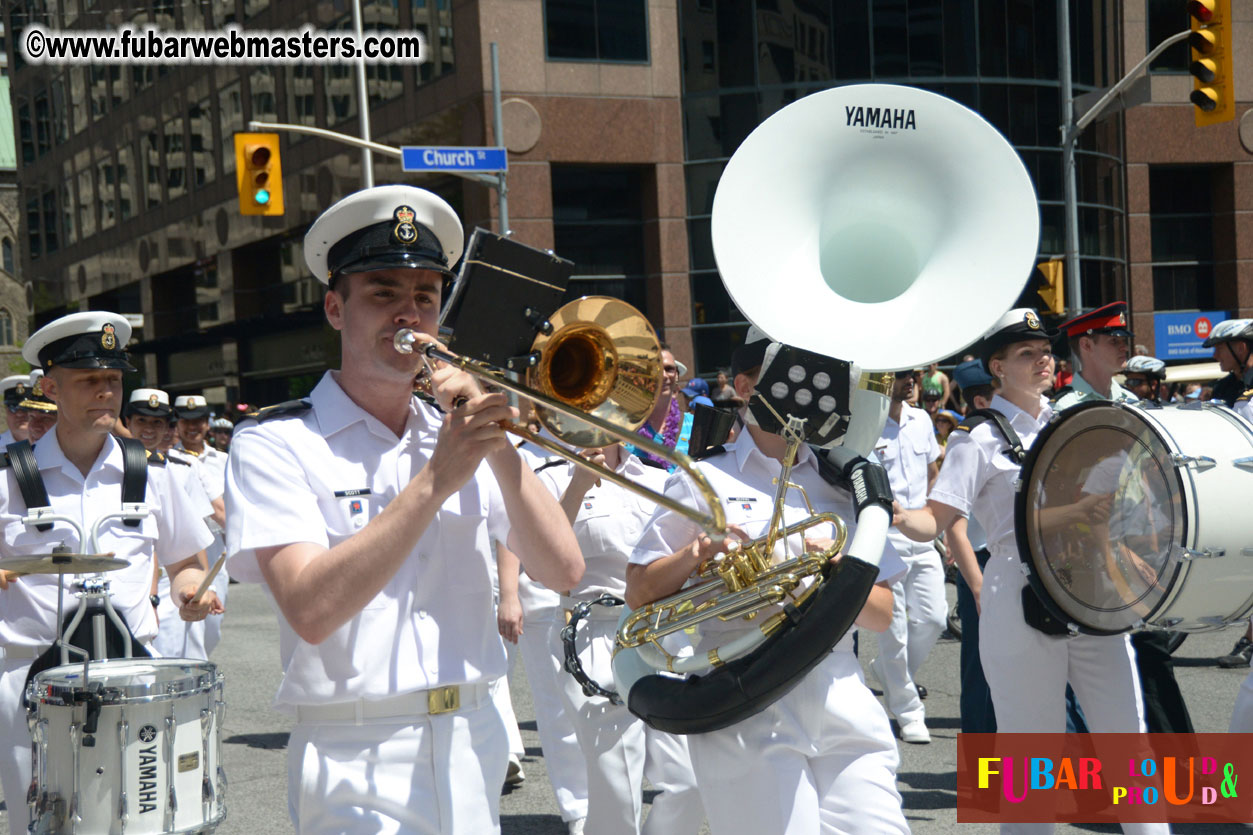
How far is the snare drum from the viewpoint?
3.86 m

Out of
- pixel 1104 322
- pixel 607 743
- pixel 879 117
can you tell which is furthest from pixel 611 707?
pixel 879 117

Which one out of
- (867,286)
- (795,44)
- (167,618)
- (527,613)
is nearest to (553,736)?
(527,613)

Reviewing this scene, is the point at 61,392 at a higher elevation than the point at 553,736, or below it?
higher

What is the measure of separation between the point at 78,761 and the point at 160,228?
3855 centimetres

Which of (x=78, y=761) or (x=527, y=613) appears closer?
(x=78, y=761)

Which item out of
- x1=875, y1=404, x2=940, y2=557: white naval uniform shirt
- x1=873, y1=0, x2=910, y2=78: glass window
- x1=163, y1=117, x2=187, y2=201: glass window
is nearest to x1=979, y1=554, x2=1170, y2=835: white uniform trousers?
x1=875, y1=404, x2=940, y2=557: white naval uniform shirt

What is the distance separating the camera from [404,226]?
2.97 meters

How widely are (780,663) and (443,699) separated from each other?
0.84 metres

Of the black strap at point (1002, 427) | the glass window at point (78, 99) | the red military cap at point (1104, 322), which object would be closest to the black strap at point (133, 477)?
the black strap at point (1002, 427)

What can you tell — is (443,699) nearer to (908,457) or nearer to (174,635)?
(174,635)

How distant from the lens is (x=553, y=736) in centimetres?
627

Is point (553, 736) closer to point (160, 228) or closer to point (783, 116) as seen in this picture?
point (783, 116)

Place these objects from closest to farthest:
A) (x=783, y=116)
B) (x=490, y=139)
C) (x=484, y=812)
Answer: (x=484, y=812) < (x=783, y=116) < (x=490, y=139)

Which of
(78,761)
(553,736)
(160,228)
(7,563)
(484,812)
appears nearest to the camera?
(484,812)
